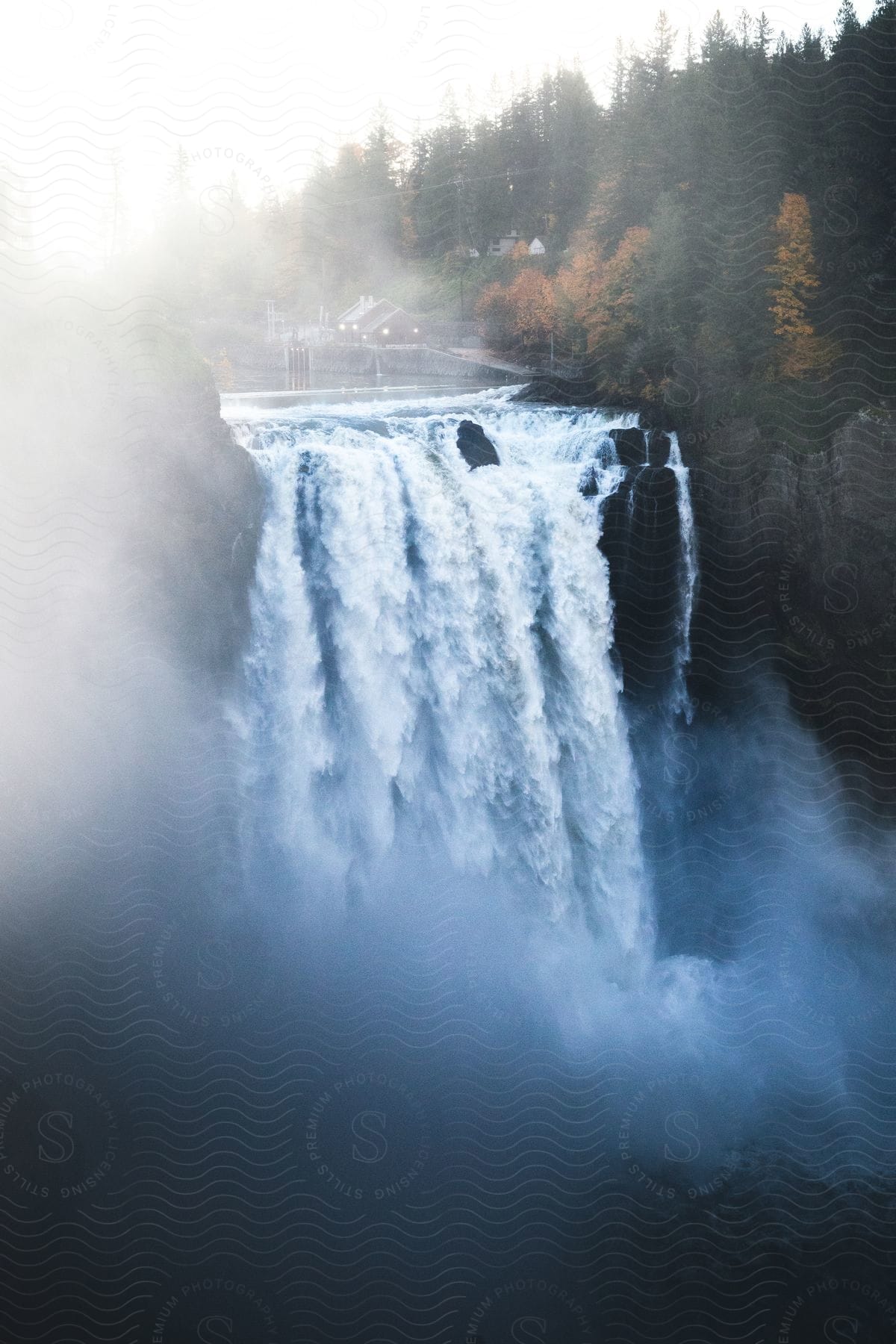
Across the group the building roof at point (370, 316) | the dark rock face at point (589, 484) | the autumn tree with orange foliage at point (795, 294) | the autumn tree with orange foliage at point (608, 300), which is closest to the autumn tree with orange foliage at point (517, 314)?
the autumn tree with orange foliage at point (608, 300)

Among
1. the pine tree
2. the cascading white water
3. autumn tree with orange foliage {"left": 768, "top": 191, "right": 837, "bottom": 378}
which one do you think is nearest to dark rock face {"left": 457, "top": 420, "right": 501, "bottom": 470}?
the cascading white water

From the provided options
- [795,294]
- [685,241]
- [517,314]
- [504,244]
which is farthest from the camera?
[504,244]

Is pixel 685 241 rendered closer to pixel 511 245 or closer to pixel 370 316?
pixel 511 245

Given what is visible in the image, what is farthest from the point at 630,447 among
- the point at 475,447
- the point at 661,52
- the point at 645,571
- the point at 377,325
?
the point at 661,52

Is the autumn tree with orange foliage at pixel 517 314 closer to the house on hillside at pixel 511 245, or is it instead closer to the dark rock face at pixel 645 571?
the house on hillside at pixel 511 245

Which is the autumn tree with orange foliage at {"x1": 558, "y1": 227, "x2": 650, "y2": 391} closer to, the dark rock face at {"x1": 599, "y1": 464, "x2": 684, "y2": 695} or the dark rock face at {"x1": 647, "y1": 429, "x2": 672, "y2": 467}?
the dark rock face at {"x1": 647, "y1": 429, "x2": 672, "y2": 467}

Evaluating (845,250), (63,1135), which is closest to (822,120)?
(845,250)
